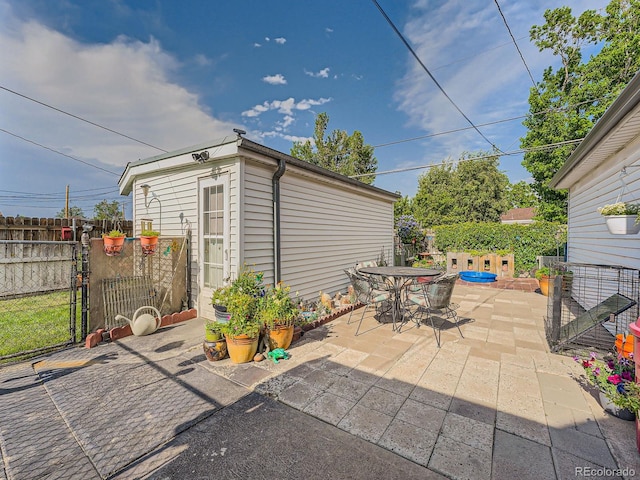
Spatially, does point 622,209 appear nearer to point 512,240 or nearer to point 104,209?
point 512,240

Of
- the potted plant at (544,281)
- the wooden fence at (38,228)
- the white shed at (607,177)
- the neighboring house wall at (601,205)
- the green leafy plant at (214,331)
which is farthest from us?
the potted plant at (544,281)

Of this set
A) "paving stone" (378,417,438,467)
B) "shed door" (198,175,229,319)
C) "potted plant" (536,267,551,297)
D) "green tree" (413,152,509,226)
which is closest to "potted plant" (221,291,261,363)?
"shed door" (198,175,229,319)

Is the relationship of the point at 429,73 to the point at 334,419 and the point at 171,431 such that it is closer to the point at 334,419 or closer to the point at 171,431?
the point at 334,419

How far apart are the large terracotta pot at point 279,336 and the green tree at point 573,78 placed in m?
11.5

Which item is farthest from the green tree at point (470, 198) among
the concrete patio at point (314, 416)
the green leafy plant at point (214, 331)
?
the green leafy plant at point (214, 331)

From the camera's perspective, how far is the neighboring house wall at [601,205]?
3514 millimetres

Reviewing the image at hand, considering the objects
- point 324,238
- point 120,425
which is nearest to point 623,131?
point 324,238

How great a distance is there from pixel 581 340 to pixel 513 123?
9.68 m

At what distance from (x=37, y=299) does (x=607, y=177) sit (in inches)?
443

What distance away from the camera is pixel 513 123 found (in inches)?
408

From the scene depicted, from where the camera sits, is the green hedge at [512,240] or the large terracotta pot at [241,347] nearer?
the large terracotta pot at [241,347]

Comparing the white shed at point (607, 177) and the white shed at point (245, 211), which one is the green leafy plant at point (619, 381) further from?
the white shed at point (245, 211)

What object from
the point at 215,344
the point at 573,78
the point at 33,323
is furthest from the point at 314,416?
the point at 573,78

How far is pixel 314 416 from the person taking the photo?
2236 mm
